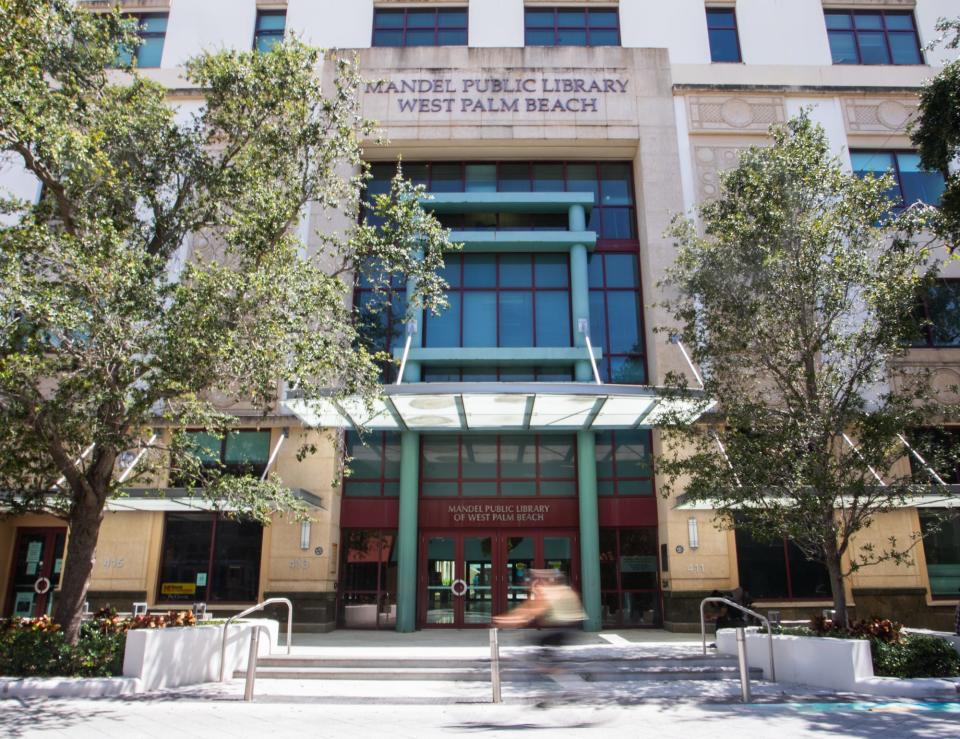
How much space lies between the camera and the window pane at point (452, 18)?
24344 millimetres

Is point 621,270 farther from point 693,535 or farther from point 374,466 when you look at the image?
point 374,466

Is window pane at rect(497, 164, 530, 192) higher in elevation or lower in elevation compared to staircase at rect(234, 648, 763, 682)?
higher

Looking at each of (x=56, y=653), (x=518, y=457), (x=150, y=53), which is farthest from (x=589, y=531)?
(x=150, y=53)

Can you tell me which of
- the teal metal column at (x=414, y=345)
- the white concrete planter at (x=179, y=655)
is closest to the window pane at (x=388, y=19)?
the teal metal column at (x=414, y=345)

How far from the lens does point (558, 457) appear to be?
20422 millimetres

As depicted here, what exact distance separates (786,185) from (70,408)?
12545mm

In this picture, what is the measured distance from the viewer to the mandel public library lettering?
18453 millimetres

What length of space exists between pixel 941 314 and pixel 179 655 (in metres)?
20.9

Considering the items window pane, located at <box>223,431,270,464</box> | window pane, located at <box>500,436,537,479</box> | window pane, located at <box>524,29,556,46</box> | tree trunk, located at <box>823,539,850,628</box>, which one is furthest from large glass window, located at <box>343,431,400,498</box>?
window pane, located at <box>524,29,556,46</box>

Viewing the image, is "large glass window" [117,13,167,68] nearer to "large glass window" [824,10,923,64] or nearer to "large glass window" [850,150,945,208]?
"large glass window" [824,10,923,64]

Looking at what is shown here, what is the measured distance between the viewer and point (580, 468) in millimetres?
19547

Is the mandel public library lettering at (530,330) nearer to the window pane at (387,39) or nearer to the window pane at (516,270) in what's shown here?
the window pane at (516,270)

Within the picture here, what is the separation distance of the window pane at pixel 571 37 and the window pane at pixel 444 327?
10.1m

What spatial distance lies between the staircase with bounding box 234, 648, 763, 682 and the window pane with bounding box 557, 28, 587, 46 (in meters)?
19.6
